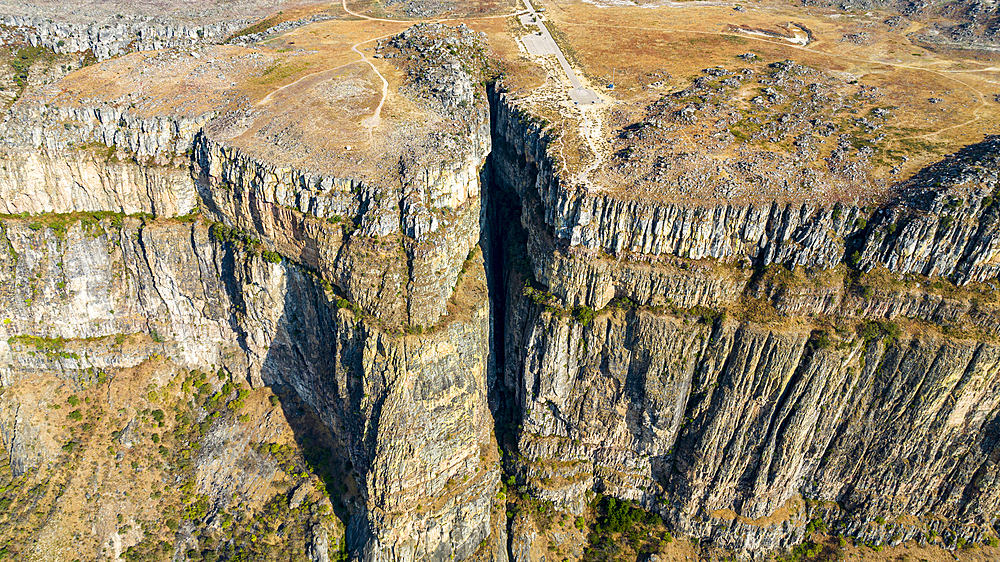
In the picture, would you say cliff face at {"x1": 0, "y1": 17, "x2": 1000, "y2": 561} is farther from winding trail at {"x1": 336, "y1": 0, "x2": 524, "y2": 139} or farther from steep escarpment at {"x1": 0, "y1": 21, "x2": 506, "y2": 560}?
winding trail at {"x1": 336, "y1": 0, "x2": 524, "y2": 139}

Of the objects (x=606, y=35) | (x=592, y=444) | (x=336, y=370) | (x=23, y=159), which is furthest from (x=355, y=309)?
(x=606, y=35)

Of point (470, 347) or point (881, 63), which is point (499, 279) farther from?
point (881, 63)

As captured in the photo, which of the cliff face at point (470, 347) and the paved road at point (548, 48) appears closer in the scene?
the cliff face at point (470, 347)

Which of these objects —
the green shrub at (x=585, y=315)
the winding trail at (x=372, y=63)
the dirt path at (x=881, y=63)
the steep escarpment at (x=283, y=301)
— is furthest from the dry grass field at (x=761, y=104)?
the steep escarpment at (x=283, y=301)

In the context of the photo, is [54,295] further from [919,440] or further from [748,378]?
[919,440]

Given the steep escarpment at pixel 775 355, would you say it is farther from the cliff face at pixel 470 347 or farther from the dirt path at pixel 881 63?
the dirt path at pixel 881 63
